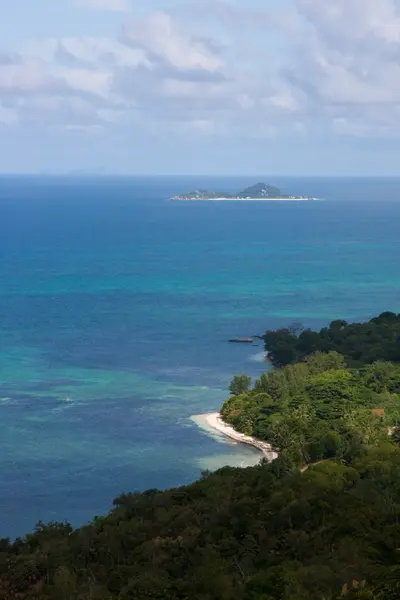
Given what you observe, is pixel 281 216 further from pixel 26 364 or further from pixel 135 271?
pixel 26 364

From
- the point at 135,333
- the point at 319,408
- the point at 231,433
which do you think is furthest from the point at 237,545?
the point at 135,333

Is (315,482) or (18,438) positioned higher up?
(315,482)

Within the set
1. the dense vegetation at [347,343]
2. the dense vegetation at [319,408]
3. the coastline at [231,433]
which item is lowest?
the coastline at [231,433]

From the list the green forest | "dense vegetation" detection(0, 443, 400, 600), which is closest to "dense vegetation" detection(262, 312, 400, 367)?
the green forest

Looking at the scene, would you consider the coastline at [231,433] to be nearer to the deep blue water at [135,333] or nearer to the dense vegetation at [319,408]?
the dense vegetation at [319,408]

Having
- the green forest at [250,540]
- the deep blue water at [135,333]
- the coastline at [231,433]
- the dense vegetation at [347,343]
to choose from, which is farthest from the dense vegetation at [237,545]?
the dense vegetation at [347,343]

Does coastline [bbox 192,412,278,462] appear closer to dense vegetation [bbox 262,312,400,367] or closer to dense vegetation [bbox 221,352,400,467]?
dense vegetation [bbox 221,352,400,467]

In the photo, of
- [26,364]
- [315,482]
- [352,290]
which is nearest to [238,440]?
[315,482]
